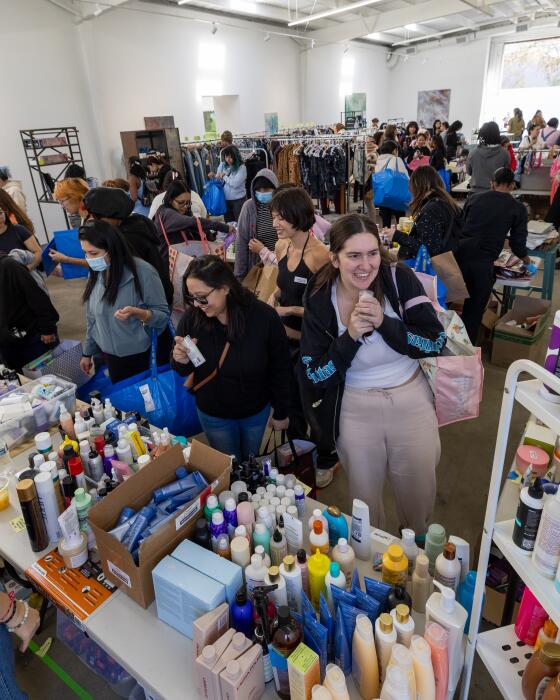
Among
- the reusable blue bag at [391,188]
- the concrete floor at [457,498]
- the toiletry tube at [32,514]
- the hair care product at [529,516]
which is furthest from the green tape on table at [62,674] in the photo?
the reusable blue bag at [391,188]

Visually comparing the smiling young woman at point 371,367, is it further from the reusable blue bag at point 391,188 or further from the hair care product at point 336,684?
the reusable blue bag at point 391,188

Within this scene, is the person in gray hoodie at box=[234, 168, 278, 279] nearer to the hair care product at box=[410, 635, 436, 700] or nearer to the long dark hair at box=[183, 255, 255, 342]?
the long dark hair at box=[183, 255, 255, 342]

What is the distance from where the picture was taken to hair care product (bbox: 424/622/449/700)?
1073 millimetres

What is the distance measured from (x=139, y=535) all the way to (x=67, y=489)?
451 mm

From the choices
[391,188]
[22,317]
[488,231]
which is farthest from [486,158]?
[22,317]

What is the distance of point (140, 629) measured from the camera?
4.51ft

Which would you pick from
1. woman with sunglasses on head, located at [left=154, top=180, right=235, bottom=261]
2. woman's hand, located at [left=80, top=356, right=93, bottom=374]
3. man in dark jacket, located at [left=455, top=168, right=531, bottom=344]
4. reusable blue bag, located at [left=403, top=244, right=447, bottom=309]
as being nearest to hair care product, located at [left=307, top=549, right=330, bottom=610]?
woman's hand, located at [left=80, top=356, right=93, bottom=374]

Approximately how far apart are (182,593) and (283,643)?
0.30 m

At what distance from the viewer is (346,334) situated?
174 cm

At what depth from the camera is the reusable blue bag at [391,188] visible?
20.1 ft

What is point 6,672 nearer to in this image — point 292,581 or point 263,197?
point 292,581

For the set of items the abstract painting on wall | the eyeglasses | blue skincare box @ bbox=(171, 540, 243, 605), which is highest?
the abstract painting on wall

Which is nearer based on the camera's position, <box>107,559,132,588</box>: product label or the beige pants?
<box>107,559,132,588</box>: product label

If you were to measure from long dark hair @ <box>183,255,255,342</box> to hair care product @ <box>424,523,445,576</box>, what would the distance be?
1.10 meters
